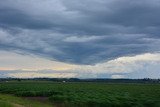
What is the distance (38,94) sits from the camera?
73938 millimetres

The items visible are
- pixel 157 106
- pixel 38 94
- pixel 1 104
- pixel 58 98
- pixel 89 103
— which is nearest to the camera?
pixel 1 104

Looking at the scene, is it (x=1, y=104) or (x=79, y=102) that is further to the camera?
(x=79, y=102)

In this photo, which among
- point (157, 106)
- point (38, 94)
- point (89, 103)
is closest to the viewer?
point (157, 106)

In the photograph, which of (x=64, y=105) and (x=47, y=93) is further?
(x=47, y=93)

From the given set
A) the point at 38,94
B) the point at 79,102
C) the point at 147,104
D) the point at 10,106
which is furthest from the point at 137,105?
the point at 38,94

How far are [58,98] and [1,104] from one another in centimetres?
2307

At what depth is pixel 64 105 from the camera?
A: 145 ft

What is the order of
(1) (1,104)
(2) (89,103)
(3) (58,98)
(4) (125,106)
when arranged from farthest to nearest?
(3) (58,98)
(2) (89,103)
(4) (125,106)
(1) (1,104)

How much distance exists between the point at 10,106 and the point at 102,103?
14901 millimetres

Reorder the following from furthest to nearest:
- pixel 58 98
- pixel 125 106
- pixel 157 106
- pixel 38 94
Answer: pixel 38 94 → pixel 58 98 → pixel 125 106 → pixel 157 106

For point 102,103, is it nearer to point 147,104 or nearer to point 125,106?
point 125,106

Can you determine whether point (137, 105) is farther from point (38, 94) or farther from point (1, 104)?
point (38, 94)

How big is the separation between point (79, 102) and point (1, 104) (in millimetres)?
15673

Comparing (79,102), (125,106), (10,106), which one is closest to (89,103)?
(79,102)
